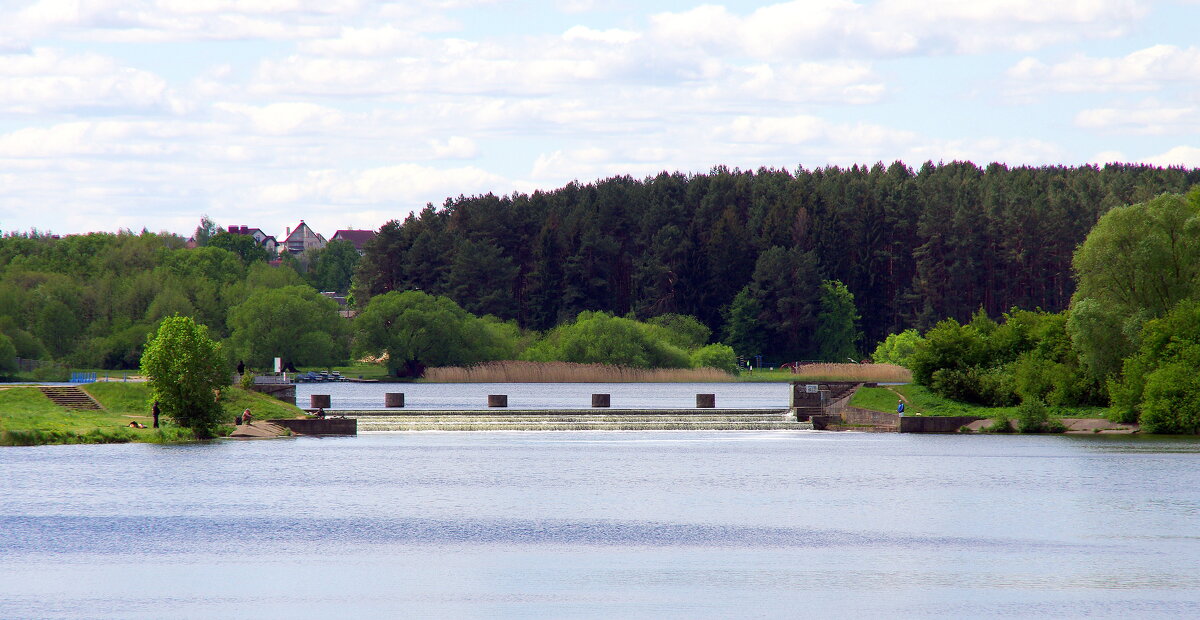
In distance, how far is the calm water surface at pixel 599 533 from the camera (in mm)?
27094

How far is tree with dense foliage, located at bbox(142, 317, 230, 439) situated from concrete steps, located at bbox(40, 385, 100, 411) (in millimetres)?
4779

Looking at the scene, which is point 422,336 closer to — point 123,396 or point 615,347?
point 615,347

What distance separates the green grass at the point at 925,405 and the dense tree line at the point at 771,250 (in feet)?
237

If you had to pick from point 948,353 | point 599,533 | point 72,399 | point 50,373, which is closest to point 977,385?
point 948,353

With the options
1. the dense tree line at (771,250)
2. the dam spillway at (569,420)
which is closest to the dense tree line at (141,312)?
the dense tree line at (771,250)

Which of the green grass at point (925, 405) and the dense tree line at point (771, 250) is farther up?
the dense tree line at point (771, 250)

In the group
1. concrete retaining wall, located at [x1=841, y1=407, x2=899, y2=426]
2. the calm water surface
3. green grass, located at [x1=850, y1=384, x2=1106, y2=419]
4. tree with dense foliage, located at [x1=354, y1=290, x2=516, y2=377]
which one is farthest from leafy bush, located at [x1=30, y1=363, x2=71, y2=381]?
green grass, located at [x1=850, y1=384, x2=1106, y2=419]

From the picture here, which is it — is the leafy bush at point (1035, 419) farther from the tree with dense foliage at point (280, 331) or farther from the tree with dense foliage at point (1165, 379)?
the tree with dense foliage at point (280, 331)

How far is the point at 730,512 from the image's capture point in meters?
41.2

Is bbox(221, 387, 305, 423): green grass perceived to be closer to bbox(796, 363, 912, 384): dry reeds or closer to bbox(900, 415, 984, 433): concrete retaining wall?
bbox(900, 415, 984, 433): concrete retaining wall

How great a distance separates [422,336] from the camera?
136125 mm

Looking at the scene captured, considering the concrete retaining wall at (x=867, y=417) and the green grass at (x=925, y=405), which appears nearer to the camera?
the green grass at (x=925, y=405)

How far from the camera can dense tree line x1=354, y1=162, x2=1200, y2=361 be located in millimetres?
149375

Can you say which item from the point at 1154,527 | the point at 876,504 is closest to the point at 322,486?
the point at 876,504
